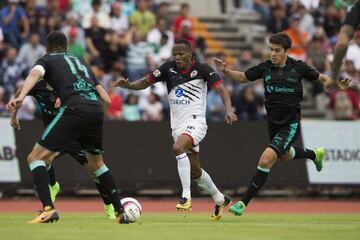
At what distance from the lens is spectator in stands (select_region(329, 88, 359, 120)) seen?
83.2 feet

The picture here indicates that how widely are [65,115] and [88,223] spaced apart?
5.32 ft

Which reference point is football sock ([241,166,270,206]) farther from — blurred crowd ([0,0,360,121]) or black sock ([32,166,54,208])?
blurred crowd ([0,0,360,121])

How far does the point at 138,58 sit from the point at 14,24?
330 cm

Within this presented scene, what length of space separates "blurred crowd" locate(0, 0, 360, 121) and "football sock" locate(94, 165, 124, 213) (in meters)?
10.0

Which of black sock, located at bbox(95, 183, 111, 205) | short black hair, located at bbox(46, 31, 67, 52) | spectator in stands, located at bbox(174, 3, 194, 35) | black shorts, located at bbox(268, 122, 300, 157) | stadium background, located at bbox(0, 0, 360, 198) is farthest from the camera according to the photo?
spectator in stands, located at bbox(174, 3, 194, 35)

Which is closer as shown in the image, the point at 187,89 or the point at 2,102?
the point at 187,89

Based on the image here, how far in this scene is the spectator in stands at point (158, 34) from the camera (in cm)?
2784

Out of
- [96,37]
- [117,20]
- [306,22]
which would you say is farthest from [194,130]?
[306,22]

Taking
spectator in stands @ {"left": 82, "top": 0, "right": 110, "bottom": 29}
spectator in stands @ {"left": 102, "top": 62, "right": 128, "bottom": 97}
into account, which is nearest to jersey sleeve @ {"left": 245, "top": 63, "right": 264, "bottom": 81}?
spectator in stands @ {"left": 102, "top": 62, "right": 128, "bottom": 97}

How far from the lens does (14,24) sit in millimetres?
26547

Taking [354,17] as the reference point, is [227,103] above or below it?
below

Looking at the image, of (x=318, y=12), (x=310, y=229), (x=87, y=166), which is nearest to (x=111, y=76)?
(x=318, y=12)

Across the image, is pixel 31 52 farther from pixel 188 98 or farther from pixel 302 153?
pixel 302 153

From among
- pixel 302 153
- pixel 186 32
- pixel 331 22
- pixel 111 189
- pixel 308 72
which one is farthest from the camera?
pixel 331 22
